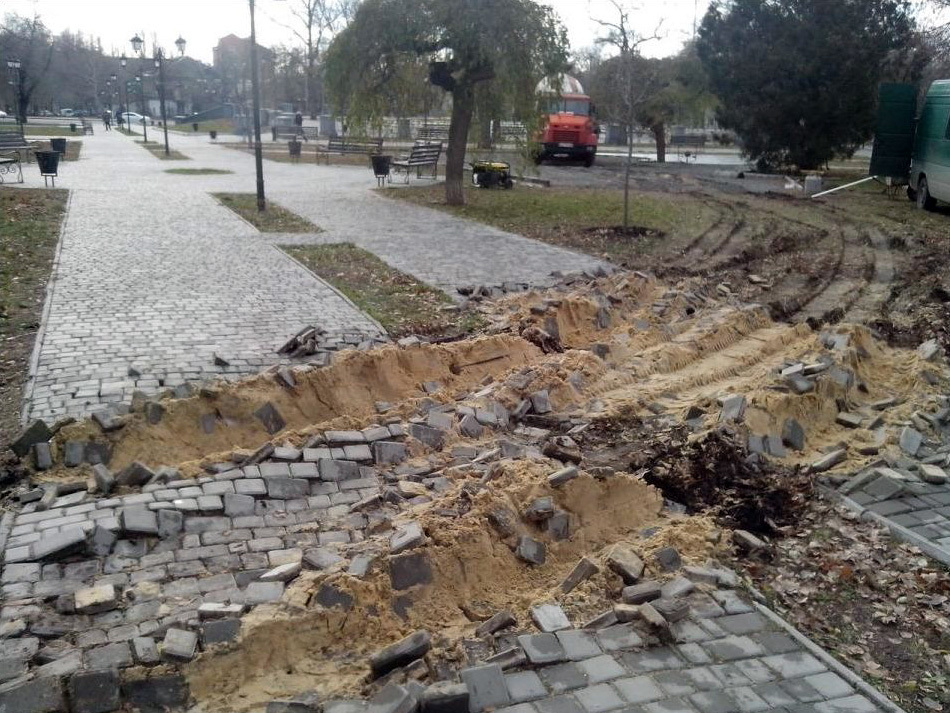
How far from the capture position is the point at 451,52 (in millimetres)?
19094

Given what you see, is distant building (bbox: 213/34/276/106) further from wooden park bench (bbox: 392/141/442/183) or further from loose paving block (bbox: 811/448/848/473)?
loose paving block (bbox: 811/448/848/473)

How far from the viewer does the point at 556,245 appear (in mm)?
15336

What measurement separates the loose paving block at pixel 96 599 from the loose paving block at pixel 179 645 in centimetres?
55

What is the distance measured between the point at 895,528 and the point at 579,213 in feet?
48.5

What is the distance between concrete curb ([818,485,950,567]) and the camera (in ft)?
16.0

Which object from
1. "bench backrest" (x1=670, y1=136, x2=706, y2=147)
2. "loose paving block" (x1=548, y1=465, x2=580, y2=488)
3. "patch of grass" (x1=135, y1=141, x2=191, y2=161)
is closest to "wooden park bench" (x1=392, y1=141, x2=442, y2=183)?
"patch of grass" (x1=135, y1=141, x2=191, y2=161)

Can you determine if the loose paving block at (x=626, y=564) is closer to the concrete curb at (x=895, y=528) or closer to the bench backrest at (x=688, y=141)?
the concrete curb at (x=895, y=528)

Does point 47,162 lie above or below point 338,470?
above

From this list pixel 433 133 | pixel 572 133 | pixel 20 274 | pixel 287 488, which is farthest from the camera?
pixel 433 133

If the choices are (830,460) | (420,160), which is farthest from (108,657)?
(420,160)

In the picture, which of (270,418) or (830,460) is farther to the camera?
(270,418)

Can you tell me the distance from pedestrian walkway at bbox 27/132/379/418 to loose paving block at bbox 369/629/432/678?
407 cm

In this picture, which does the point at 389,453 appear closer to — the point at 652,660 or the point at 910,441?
the point at 652,660

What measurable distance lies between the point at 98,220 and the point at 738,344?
13307 mm
